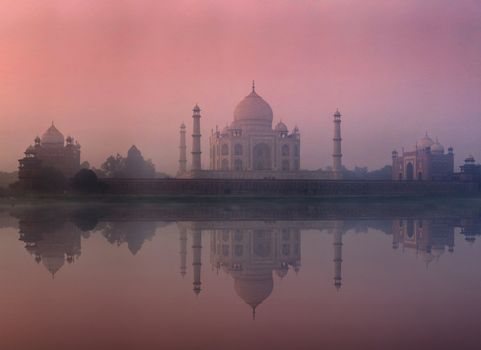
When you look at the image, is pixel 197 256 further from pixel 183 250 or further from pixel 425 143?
pixel 425 143

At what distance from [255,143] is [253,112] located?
5.52 feet

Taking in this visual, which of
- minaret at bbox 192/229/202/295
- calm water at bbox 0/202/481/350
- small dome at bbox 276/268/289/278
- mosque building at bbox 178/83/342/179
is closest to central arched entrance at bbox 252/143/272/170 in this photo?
mosque building at bbox 178/83/342/179

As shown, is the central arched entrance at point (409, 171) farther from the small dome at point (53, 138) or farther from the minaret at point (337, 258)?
the minaret at point (337, 258)

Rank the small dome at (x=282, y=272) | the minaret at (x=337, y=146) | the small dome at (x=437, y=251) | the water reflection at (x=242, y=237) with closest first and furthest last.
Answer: the small dome at (x=282, y=272) → the water reflection at (x=242, y=237) → the small dome at (x=437, y=251) → the minaret at (x=337, y=146)

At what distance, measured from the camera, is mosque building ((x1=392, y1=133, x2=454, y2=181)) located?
30.7m

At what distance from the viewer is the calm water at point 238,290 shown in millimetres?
3865

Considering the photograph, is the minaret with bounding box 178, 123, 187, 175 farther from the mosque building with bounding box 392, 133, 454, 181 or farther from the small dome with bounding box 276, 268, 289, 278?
the small dome with bounding box 276, 268, 289, 278

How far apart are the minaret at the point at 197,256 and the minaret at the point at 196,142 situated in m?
16.7

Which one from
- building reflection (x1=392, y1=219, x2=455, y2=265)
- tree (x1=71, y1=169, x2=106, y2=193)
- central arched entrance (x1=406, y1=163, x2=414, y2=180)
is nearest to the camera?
building reflection (x1=392, y1=219, x2=455, y2=265)

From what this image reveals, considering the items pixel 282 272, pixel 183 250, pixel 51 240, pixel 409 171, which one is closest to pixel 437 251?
pixel 282 272

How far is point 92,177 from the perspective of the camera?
20219 millimetres

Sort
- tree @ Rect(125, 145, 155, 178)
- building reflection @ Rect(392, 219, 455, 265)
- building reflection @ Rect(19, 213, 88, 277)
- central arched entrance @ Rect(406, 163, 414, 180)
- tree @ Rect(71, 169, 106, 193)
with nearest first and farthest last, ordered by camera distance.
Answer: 1. building reflection @ Rect(19, 213, 88, 277)
2. building reflection @ Rect(392, 219, 455, 265)
3. tree @ Rect(71, 169, 106, 193)
4. tree @ Rect(125, 145, 155, 178)
5. central arched entrance @ Rect(406, 163, 414, 180)

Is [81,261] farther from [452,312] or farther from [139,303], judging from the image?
[452,312]

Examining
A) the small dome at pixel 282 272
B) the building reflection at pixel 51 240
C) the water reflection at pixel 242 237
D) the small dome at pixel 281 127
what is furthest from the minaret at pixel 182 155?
the small dome at pixel 282 272
